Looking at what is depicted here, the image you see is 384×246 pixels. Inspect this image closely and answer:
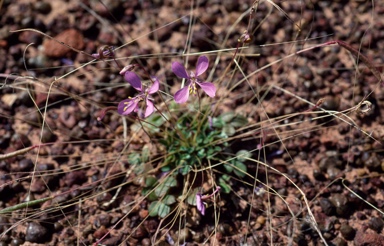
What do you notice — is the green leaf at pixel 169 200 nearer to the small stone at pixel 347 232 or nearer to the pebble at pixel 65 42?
the small stone at pixel 347 232

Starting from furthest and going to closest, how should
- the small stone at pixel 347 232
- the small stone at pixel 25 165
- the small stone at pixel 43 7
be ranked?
the small stone at pixel 43 7, the small stone at pixel 25 165, the small stone at pixel 347 232

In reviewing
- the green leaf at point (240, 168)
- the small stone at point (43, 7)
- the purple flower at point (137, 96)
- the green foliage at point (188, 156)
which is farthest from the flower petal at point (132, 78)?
the small stone at point (43, 7)

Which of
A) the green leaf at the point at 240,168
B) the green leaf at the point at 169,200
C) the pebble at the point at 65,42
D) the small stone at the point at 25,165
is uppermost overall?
the pebble at the point at 65,42

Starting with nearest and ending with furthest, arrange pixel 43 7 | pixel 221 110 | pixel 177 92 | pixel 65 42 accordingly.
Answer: pixel 177 92 → pixel 221 110 → pixel 65 42 → pixel 43 7

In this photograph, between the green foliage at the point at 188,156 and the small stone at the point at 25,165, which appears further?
the small stone at the point at 25,165

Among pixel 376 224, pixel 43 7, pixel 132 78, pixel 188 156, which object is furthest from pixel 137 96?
pixel 43 7

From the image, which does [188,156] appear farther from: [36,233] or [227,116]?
[36,233]

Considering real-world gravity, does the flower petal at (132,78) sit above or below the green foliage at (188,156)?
above
